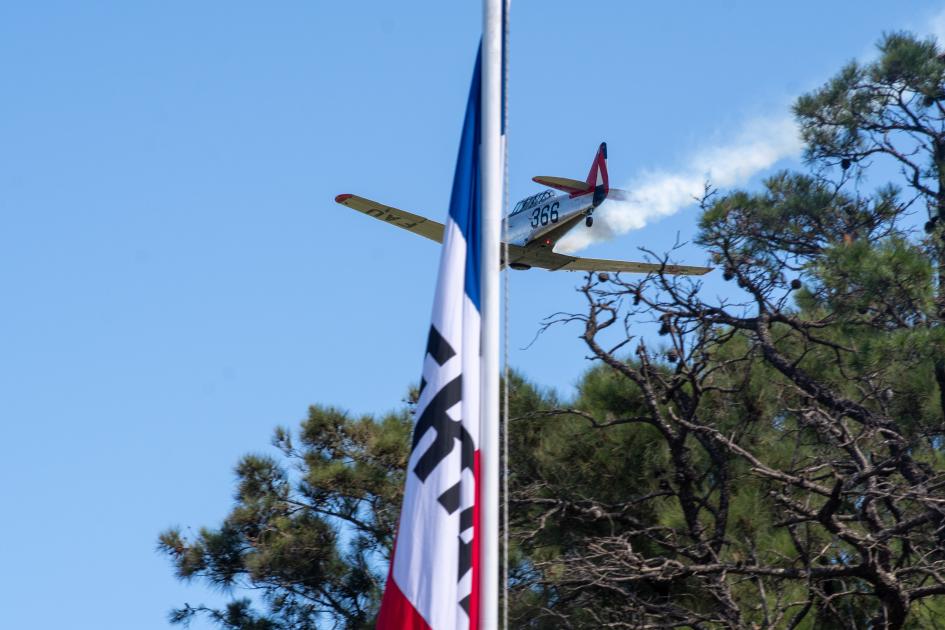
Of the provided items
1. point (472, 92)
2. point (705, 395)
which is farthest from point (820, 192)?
point (472, 92)

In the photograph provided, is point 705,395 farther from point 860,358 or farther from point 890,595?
point 890,595

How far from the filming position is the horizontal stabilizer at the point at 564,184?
792 inches

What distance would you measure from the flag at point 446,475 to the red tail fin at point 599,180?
1429cm

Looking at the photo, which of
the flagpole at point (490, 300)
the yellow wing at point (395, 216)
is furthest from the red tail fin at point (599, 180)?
the flagpole at point (490, 300)

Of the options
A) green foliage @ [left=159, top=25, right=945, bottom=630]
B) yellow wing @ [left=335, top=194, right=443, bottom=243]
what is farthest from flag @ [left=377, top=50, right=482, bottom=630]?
yellow wing @ [left=335, top=194, right=443, bottom=243]

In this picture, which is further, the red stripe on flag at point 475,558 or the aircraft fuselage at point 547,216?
the aircraft fuselage at point 547,216

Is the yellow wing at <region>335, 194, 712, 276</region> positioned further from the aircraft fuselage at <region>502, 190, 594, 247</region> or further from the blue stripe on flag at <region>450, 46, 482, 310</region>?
the blue stripe on flag at <region>450, 46, 482, 310</region>

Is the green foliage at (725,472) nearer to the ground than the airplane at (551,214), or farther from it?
nearer to the ground

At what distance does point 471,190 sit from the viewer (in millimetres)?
5922

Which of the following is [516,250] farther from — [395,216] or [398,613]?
[398,613]

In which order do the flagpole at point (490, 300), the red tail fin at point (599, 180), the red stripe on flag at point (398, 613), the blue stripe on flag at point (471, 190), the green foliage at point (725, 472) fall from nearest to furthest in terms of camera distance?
the flagpole at point (490, 300), the red stripe on flag at point (398, 613), the blue stripe on flag at point (471, 190), the green foliage at point (725, 472), the red tail fin at point (599, 180)

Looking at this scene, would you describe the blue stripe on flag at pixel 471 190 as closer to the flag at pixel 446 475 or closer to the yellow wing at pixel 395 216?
the flag at pixel 446 475

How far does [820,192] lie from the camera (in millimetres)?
15398

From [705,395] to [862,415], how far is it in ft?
6.12
